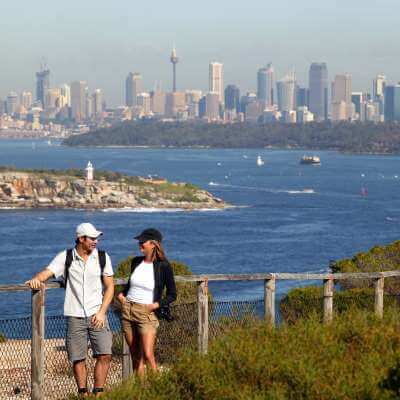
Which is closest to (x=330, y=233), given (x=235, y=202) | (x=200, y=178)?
(x=235, y=202)

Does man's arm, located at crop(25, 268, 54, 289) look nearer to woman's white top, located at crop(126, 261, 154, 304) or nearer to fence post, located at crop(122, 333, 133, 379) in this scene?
woman's white top, located at crop(126, 261, 154, 304)

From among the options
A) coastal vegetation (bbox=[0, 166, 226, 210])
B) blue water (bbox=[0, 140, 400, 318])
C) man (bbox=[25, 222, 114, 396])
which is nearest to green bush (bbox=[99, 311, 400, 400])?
man (bbox=[25, 222, 114, 396])

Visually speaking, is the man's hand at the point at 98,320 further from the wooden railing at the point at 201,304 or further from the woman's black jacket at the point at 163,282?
the woman's black jacket at the point at 163,282

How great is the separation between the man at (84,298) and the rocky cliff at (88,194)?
9539 centimetres

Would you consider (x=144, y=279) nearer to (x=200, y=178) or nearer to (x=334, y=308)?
(x=334, y=308)

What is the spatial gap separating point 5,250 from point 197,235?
15755mm

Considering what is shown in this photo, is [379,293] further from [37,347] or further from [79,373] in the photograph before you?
[37,347]

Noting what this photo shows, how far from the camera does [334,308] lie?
10.8 meters

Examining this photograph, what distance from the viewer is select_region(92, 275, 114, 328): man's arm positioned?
26.6ft

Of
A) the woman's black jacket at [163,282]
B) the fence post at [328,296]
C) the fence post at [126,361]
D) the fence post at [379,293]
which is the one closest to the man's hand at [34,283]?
the woman's black jacket at [163,282]

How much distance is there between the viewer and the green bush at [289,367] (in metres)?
6.54

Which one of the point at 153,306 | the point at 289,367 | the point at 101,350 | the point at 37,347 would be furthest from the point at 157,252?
the point at 289,367

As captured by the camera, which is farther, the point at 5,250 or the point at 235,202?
the point at 235,202

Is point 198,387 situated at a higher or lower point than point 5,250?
higher
